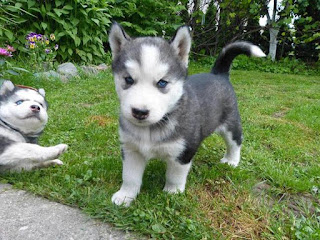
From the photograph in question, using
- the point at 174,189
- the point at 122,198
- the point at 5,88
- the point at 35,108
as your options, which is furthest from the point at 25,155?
the point at 174,189

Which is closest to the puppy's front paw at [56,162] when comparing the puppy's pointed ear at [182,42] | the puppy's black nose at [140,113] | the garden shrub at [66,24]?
the puppy's black nose at [140,113]

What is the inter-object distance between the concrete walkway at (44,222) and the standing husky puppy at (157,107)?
0.33 metres

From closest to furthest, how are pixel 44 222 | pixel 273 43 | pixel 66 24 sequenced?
1. pixel 44 222
2. pixel 66 24
3. pixel 273 43

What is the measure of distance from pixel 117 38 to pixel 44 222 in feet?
4.83

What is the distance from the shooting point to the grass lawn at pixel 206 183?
2.27 metres

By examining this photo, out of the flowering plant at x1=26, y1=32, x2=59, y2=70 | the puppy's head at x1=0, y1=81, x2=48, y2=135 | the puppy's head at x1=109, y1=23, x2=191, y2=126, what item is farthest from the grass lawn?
the flowering plant at x1=26, y1=32, x2=59, y2=70

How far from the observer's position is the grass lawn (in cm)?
227

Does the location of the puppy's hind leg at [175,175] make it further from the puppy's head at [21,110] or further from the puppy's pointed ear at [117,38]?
the puppy's head at [21,110]

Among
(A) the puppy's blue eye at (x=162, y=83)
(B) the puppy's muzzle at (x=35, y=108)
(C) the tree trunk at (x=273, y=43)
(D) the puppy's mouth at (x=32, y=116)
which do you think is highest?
(A) the puppy's blue eye at (x=162, y=83)

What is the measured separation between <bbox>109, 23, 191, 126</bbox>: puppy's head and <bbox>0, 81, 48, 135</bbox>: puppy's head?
93 cm

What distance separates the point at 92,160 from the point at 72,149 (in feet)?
1.52

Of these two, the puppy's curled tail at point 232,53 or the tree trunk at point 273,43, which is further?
the tree trunk at point 273,43

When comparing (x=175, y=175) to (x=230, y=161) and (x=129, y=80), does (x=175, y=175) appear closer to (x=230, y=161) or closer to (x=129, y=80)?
(x=129, y=80)

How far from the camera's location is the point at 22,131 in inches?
114
